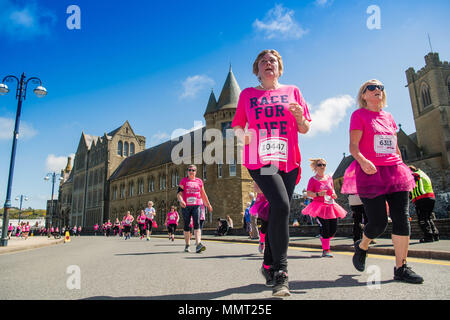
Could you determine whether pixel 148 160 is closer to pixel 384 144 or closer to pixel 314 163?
pixel 314 163

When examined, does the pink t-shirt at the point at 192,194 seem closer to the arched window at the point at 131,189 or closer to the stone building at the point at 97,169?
the arched window at the point at 131,189

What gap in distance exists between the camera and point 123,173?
59.7 meters

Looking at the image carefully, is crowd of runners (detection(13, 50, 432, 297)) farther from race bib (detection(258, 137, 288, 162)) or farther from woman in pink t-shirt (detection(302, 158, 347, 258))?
woman in pink t-shirt (detection(302, 158, 347, 258))

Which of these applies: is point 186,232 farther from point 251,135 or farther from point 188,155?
point 188,155

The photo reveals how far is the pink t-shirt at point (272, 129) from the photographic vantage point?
3195 mm

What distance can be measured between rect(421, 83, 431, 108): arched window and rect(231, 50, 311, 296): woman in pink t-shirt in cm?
6177

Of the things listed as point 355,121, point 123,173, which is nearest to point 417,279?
point 355,121

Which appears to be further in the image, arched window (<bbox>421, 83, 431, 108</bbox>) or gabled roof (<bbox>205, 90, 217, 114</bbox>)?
arched window (<bbox>421, 83, 431, 108</bbox>)

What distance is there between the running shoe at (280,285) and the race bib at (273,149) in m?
1.04

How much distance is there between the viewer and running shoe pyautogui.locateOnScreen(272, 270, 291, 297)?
2.66m

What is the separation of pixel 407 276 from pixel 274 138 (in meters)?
1.97

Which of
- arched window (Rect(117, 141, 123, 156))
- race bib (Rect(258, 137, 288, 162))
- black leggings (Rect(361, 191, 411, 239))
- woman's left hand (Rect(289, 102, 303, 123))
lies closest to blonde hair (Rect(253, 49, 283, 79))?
woman's left hand (Rect(289, 102, 303, 123))

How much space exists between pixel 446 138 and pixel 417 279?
55.6 metres
